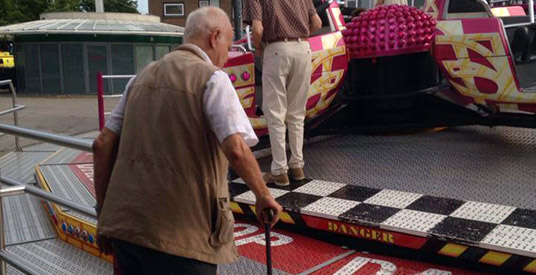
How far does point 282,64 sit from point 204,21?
1.86 m

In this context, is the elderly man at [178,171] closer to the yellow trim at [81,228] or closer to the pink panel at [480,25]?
the yellow trim at [81,228]

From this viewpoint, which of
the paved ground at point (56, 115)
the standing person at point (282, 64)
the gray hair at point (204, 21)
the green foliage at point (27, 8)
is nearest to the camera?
the gray hair at point (204, 21)

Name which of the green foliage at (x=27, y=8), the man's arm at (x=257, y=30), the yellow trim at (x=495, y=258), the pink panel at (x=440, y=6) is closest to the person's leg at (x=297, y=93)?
the man's arm at (x=257, y=30)

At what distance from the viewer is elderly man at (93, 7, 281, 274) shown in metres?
1.76

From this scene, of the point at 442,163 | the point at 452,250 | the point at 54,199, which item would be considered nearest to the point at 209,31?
the point at 54,199

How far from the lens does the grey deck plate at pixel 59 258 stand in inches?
131

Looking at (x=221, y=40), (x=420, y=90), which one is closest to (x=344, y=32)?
(x=420, y=90)

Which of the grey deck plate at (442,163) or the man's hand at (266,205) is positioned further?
the grey deck plate at (442,163)

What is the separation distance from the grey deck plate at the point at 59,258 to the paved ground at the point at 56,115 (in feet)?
16.1

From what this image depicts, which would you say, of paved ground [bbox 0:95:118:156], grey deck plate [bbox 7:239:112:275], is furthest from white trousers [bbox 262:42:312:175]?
paved ground [bbox 0:95:118:156]

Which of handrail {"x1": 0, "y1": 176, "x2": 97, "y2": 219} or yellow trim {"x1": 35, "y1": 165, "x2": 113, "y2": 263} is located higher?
handrail {"x1": 0, "y1": 176, "x2": 97, "y2": 219}

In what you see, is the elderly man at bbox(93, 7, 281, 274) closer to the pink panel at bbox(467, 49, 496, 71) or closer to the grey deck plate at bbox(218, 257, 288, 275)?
the grey deck plate at bbox(218, 257, 288, 275)

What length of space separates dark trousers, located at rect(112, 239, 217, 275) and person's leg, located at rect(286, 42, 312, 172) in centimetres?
210

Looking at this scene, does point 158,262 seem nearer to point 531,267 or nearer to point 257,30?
point 531,267
